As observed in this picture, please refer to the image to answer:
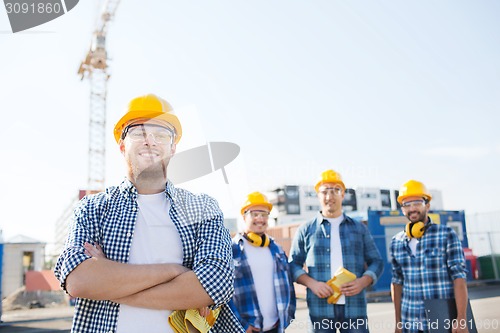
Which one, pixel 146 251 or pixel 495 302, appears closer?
pixel 146 251

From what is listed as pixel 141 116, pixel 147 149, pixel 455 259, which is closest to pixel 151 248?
pixel 147 149

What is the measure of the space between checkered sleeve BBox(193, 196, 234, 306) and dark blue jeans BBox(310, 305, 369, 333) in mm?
2039

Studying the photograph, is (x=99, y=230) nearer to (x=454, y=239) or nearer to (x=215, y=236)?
(x=215, y=236)

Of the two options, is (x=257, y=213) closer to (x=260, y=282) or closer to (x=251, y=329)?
(x=260, y=282)

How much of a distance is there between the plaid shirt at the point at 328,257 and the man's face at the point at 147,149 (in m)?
2.26

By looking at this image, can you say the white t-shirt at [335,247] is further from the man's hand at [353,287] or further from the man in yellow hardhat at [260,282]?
the man in yellow hardhat at [260,282]

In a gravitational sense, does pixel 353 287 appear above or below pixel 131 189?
below

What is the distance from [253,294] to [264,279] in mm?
186

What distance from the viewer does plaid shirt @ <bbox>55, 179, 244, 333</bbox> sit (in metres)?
1.82

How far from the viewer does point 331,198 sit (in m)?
4.07

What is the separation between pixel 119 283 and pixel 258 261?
7.88ft

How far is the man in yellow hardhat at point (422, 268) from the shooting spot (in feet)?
11.5

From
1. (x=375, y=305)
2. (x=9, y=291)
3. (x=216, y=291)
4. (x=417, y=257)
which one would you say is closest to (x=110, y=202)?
(x=216, y=291)

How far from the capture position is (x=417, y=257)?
3701mm
